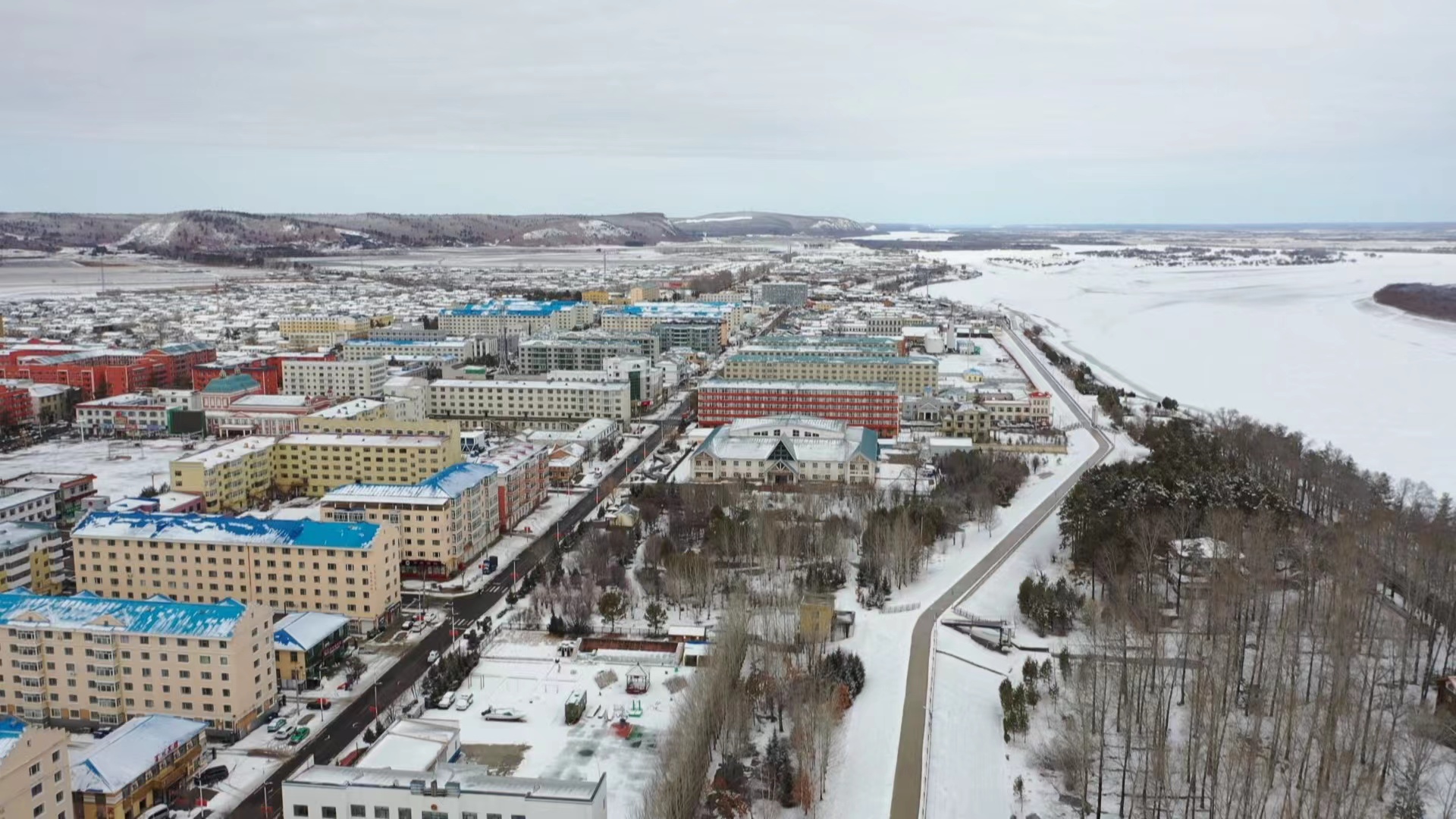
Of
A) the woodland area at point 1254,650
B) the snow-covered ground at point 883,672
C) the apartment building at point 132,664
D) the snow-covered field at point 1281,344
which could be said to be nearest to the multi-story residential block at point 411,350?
the snow-covered field at point 1281,344

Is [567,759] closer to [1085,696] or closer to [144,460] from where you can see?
[1085,696]

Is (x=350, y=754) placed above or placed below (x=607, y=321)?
below

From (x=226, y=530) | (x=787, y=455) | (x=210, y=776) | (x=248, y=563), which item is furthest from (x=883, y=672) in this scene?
(x=787, y=455)

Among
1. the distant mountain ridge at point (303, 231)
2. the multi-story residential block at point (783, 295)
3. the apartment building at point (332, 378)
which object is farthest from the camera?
the distant mountain ridge at point (303, 231)

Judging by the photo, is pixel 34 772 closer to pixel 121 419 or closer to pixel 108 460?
pixel 108 460

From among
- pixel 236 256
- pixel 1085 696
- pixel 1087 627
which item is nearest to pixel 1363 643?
pixel 1087 627

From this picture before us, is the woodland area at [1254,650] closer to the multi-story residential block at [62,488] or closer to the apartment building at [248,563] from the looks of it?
the apartment building at [248,563]

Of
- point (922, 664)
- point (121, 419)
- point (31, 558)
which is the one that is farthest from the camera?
point (121, 419)
